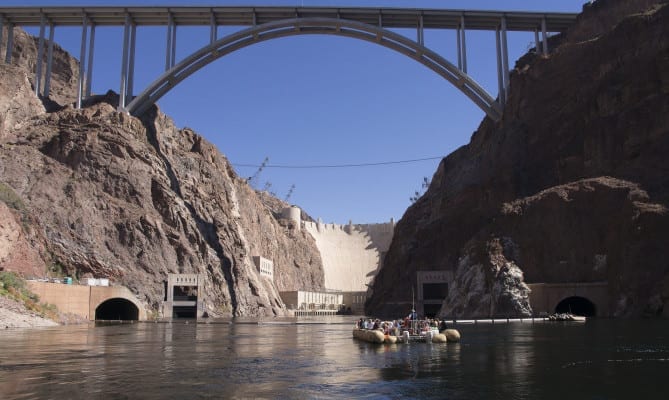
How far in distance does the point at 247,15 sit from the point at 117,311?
4916 centimetres

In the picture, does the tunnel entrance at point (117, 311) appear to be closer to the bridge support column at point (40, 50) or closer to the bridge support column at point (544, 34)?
the bridge support column at point (40, 50)

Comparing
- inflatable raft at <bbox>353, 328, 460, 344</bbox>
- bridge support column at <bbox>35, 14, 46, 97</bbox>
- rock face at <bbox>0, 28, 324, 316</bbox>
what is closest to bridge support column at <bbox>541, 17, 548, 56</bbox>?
rock face at <bbox>0, 28, 324, 316</bbox>

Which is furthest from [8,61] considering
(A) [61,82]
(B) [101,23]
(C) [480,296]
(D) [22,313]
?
(C) [480,296]

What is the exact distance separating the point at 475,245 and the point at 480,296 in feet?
24.5

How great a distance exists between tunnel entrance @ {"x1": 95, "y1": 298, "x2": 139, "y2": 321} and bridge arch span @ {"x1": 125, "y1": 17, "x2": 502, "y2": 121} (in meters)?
34.7

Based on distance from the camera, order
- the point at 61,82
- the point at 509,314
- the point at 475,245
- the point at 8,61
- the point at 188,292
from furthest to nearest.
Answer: the point at 61,82, the point at 8,61, the point at 188,292, the point at 475,245, the point at 509,314

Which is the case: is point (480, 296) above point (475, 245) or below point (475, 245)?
below

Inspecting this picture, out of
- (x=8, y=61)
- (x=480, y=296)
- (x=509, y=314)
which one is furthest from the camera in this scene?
(x=8, y=61)

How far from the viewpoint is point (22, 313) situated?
52.2 m

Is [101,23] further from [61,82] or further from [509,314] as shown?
[509,314]

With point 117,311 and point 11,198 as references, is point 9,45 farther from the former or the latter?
point 117,311

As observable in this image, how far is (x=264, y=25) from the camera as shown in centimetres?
9588

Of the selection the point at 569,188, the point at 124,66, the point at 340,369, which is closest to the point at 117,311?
the point at 124,66

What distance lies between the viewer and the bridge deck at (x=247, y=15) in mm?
98125
